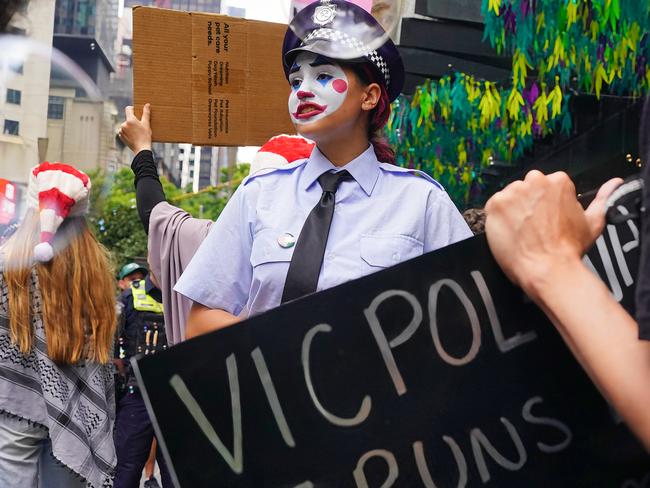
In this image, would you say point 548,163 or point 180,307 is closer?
point 180,307

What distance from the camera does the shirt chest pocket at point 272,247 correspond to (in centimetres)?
232

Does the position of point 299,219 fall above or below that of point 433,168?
below

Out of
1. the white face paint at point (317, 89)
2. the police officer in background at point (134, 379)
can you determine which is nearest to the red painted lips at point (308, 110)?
the white face paint at point (317, 89)

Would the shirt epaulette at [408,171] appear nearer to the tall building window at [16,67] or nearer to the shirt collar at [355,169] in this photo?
the shirt collar at [355,169]

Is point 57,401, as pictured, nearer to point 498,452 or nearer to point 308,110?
point 308,110

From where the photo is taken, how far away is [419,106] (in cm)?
1176

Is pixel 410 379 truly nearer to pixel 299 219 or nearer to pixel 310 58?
pixel 299 219

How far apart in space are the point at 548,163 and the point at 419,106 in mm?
4442

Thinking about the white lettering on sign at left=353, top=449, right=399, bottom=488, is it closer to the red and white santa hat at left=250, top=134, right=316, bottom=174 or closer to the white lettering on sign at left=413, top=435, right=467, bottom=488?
the white lettering on sign at left=413, top=435, right=467, bottom=488

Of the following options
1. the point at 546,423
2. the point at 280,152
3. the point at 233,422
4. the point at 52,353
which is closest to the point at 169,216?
the point at 280,152

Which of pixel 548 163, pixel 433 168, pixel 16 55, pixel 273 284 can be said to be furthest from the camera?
pixel 548 163

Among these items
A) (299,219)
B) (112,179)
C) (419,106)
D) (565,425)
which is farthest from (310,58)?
(419,106)

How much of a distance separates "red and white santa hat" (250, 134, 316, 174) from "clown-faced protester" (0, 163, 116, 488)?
2.55ft

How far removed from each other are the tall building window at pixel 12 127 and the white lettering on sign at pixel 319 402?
2.08 metres
